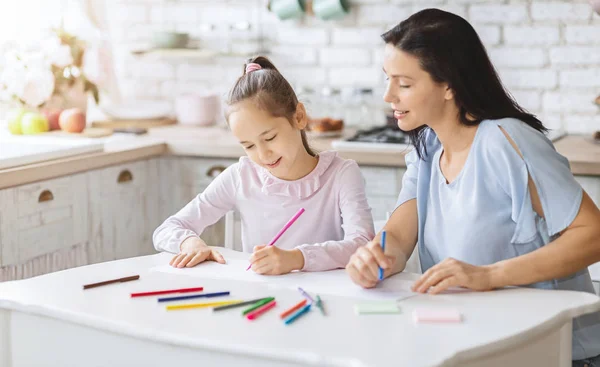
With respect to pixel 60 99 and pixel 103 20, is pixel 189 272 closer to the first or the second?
pixel 60 99

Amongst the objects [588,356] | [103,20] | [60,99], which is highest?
[103,20]

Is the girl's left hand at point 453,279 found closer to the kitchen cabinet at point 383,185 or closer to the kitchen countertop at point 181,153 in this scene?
the kitchen countertop at point 181,153

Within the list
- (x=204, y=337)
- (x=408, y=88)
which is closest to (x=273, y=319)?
(x=204, y=337)

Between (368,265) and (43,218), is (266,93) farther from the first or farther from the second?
(43,218)

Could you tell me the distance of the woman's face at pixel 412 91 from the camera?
5.88 feet

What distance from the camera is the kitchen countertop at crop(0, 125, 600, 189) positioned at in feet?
9.02

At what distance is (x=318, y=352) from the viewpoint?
49.3 inches

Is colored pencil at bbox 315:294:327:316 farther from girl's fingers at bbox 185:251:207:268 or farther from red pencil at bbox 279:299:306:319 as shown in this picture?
girl's fingers at bbox 185:251:207:268

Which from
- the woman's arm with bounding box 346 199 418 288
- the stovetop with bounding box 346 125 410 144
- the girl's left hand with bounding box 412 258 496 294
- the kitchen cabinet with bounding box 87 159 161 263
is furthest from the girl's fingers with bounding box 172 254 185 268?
the stovetop with bounding box 346 125 410 144

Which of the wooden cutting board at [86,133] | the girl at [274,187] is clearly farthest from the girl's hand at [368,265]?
the wooden cutting board at [86,133]

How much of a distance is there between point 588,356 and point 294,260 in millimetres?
667

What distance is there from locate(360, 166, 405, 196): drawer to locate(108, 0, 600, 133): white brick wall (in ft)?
2.49

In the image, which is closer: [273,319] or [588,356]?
[273,319]

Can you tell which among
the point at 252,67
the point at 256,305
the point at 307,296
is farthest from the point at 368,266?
the point at 252,67
